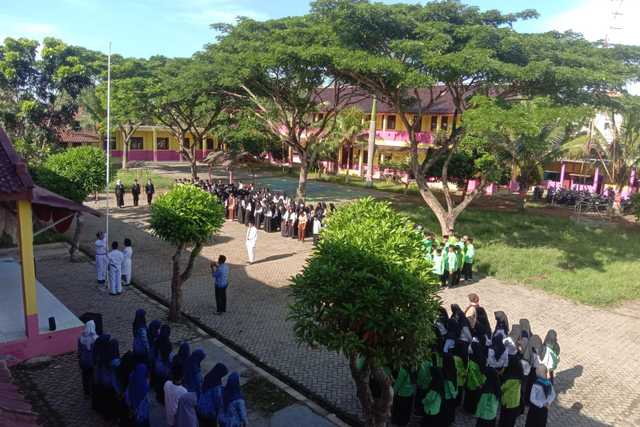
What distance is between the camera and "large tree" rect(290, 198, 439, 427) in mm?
5383

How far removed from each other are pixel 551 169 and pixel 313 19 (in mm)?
21985

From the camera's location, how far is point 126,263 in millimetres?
12039

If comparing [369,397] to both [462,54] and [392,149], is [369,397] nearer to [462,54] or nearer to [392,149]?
[462,54]

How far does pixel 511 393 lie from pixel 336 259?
10.6 ft

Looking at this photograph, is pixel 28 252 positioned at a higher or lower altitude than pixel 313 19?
lower

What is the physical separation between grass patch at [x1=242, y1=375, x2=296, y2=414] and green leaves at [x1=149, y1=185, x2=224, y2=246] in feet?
10.2

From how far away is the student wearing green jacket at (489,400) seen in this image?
6.69 metres

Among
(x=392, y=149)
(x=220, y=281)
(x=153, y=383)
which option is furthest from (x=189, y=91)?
(x=392, y=149)

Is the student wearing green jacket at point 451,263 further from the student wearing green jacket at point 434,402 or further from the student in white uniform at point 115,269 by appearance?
the student in white uniform at point 115,269

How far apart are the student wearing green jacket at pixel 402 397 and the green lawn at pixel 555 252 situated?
7820mm

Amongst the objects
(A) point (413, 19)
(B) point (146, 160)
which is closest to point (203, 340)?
(A) point (413, 19)

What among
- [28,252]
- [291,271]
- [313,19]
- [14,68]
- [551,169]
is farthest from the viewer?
[551,169]

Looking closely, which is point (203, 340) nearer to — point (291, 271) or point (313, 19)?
point (291, 271)

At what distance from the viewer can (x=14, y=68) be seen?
770 inches
